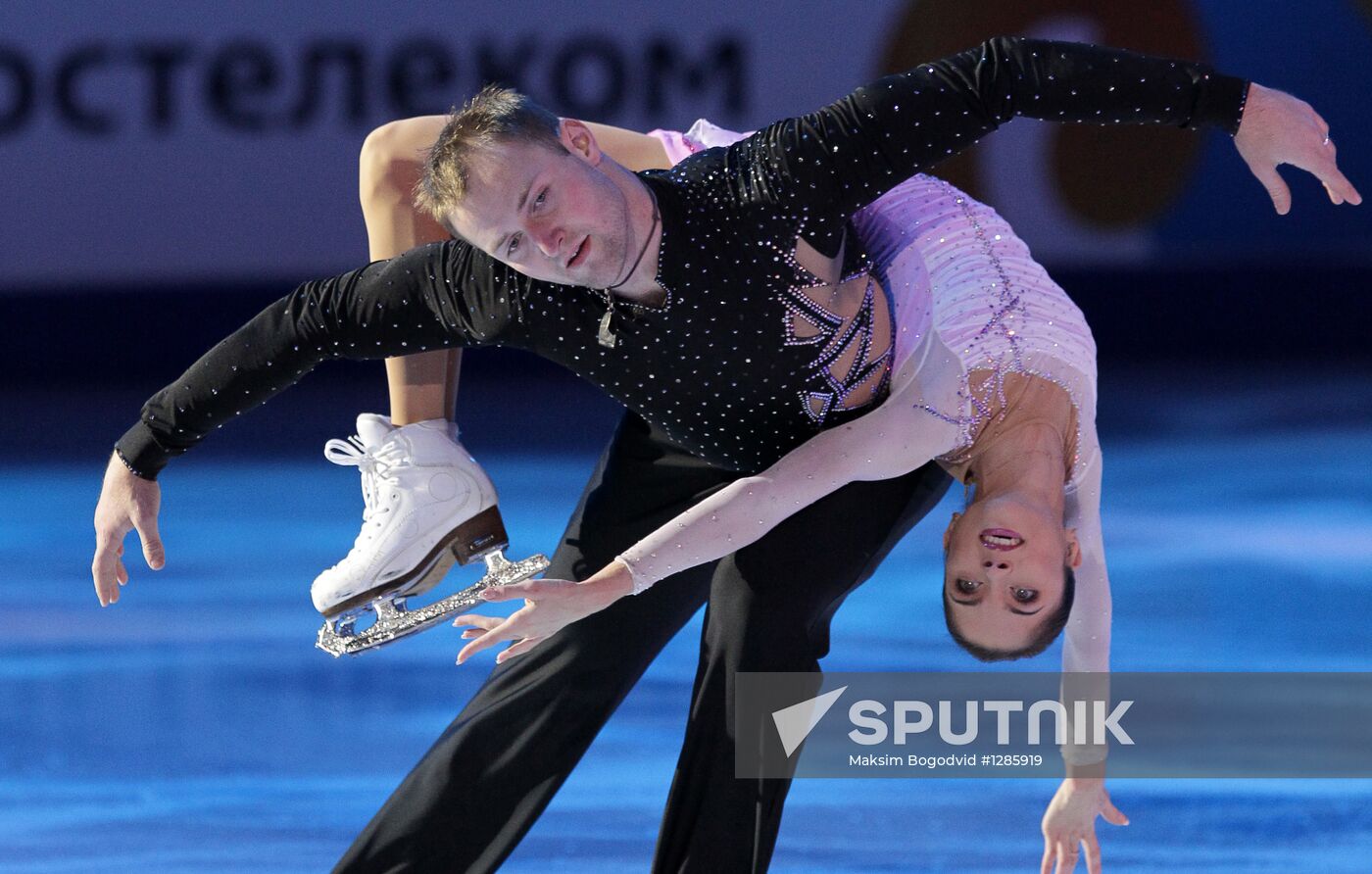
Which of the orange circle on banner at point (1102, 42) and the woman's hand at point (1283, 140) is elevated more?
the orange circle on banner at point (1102, 42)

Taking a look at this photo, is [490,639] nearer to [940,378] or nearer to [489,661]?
[940,378]

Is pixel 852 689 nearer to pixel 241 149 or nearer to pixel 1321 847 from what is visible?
pixel 1321 847

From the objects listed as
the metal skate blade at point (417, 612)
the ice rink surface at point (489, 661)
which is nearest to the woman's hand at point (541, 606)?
the metal skate blade at point (417, 612)

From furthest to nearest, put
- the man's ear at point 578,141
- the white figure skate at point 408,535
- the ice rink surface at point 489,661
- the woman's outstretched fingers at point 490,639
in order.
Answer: the ice rink surface at point 489,661 → the white figure skate at point 408,535 → the man's ear at point 578,141 → the woman's outstretched fingers at point 490,639

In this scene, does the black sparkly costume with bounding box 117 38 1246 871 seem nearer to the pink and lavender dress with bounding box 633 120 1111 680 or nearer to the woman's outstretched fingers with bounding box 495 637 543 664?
the pink and lavender dress with bounding box 633 120 1111 680

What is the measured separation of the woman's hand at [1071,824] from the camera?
277cm

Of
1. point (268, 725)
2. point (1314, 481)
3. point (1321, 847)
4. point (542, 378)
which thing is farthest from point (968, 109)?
point (542, 378)

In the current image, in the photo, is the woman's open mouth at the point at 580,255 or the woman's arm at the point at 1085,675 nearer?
the woman's open mouth at the point at 580,255

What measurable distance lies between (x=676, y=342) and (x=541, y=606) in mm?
394

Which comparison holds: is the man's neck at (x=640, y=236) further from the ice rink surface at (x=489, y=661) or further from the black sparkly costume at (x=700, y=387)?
the ice rink surface at (x=489, y=661)

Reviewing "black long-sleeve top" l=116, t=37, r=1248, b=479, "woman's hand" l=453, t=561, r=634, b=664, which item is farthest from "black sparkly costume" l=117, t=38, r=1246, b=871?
"woman's hand" l=453, t=561, r=634, b=664

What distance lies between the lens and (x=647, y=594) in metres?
2.76

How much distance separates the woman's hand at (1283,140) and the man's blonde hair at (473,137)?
2.93 feet

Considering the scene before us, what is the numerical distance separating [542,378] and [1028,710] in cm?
428
